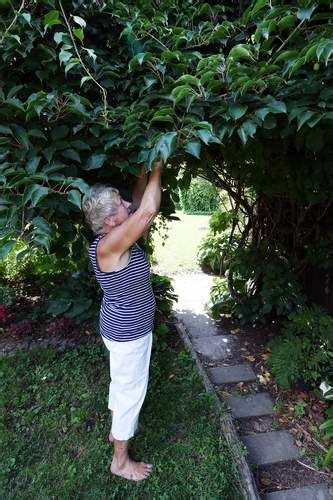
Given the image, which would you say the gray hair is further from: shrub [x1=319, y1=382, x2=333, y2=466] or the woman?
shrub [x1=319, y1=382, x2=333, y2=466]

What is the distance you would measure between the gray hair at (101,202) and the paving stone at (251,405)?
1.80m

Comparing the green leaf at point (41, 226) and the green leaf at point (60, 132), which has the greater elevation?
the green leaf at point (60, 132)

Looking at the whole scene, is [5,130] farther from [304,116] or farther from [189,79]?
[304,116]

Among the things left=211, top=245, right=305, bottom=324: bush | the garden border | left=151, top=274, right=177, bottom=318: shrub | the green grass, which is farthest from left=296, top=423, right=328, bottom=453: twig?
left=151, top=274, right=177, bottom=318: shrub

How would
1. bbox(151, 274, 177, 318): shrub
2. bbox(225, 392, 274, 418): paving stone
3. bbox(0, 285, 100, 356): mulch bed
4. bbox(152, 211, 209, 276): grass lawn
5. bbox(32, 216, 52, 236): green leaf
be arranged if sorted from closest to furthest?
bbox(32, 216, 52, 236): green leaf, bbox(225, 392, 274, 418): paving stone, bbox(0, 285, 100, 356): mulch bed, bbox(151, 274, 177, 318): shrub, bbox(152, 211, 209, 276): grass lawn

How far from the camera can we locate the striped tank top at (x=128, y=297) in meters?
1.93

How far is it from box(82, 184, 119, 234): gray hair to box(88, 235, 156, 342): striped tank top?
14 centimetres

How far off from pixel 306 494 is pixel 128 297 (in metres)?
1.56

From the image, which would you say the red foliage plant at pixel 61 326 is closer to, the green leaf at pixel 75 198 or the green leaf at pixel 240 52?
the green leaf at pixel 75 198

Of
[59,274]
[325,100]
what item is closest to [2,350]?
[59,274]

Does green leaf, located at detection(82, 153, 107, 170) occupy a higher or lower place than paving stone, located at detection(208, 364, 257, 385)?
higher

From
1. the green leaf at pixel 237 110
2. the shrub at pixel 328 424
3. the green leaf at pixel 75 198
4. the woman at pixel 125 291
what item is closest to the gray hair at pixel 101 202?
the woman at pixel 125 291

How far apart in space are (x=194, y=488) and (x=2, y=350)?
196cm

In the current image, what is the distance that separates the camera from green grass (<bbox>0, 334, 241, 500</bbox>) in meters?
2.16
